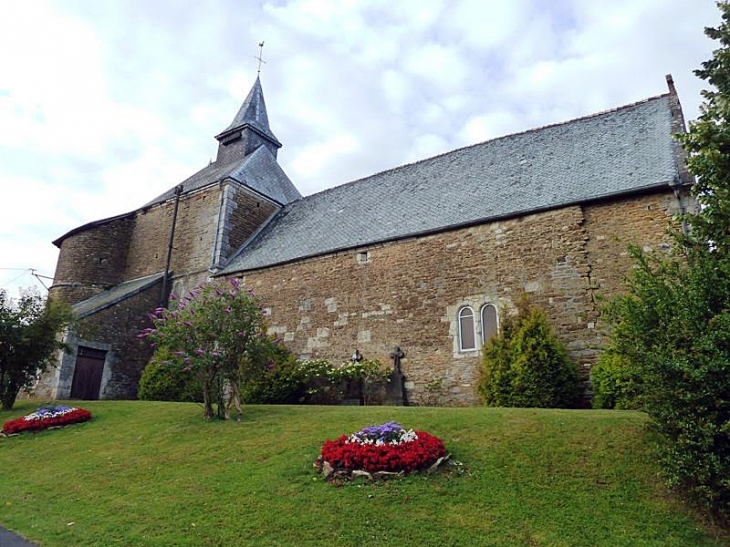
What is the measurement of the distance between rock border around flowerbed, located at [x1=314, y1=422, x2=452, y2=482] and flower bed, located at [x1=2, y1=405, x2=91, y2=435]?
7900mm

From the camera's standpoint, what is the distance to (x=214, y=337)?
10.9 meters

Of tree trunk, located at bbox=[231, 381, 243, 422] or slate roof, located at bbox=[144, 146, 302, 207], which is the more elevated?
slate roof, located at bbox=[144, 146, 302, 207]

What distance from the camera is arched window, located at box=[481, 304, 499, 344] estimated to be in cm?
1298

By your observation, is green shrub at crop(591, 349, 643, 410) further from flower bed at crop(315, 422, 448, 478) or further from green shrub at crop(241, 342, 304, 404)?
green shrub at crop(241, 342, 304, 404)

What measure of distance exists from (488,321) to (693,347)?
7.41 metres

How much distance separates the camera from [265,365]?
454 inches

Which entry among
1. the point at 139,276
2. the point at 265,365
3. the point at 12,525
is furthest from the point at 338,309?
the point at 139,276

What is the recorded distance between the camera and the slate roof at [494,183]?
1328 centimetres

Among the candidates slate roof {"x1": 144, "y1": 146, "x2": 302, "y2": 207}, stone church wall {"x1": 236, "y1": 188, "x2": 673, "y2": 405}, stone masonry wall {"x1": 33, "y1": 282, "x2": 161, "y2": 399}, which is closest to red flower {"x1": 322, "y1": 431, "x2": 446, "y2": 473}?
stone church wall {"x1": 236, "y1": 188, "x2": 673, "y2": 405}

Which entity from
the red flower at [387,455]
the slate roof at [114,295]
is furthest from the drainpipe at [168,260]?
the red flower at [387,455]

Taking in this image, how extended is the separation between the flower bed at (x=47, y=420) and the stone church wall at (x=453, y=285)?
6.12 metres

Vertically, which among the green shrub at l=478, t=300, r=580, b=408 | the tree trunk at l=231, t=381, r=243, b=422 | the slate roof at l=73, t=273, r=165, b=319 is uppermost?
the slate roof at l=73, t=273, r=165, b=319

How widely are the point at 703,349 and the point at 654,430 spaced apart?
117cm

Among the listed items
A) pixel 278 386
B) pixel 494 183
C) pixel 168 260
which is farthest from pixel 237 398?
pixel 168 260
